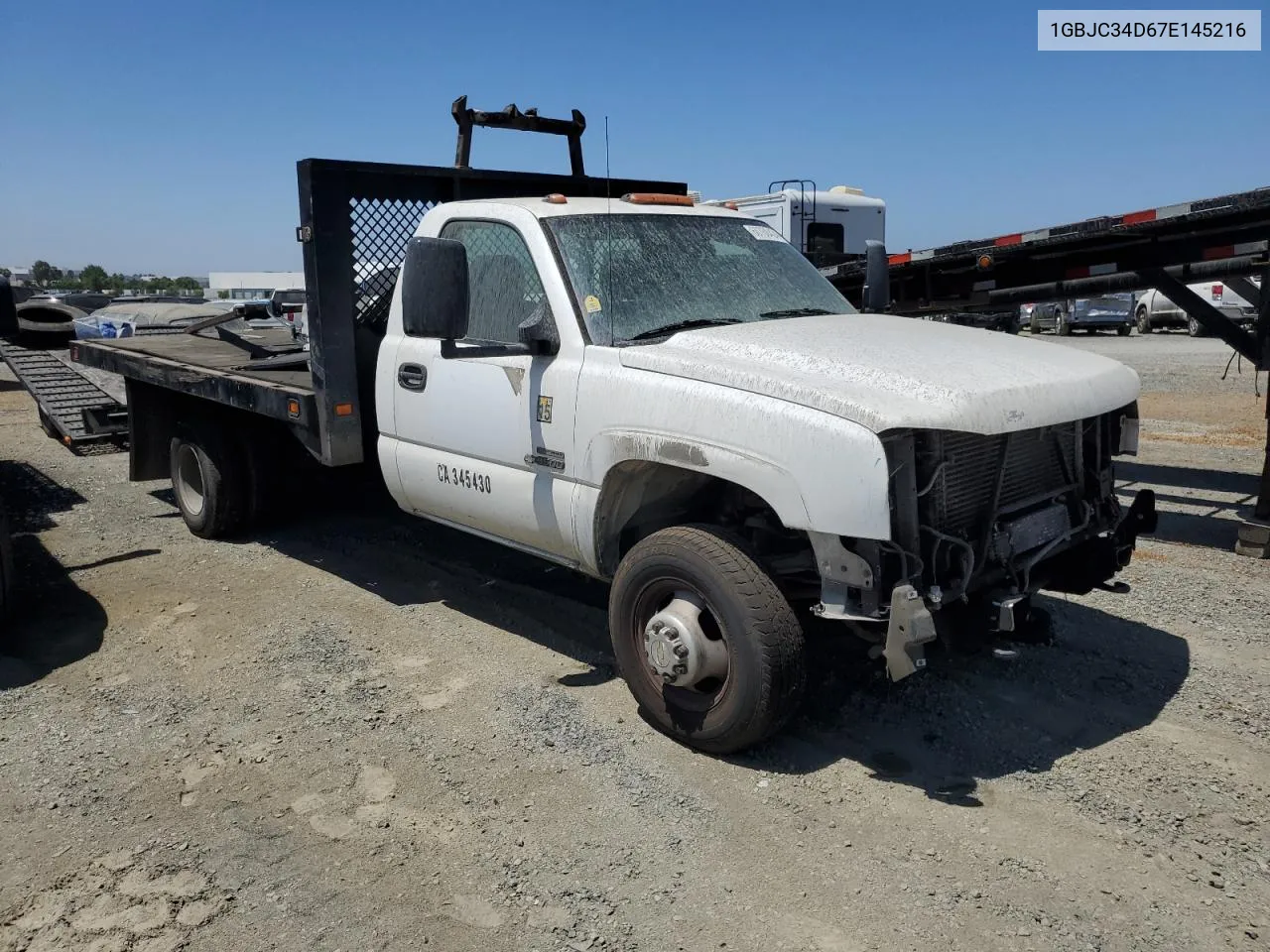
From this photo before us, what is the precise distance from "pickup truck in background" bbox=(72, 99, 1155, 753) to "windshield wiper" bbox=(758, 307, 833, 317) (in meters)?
0.01

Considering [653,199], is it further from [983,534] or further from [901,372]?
[983,534]

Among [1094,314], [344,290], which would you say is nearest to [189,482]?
[344,290]

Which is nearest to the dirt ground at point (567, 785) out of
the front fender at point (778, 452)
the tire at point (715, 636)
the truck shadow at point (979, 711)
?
the truck shadow at point (979, 711)

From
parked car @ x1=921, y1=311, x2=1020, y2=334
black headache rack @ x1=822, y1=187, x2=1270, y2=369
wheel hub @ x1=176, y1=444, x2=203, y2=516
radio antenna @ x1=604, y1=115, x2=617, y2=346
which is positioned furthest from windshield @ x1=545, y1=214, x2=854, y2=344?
parked car @ x1=921, y1=311, x2=1020, y2=334

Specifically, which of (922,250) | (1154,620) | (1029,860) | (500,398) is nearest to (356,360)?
(500,398)

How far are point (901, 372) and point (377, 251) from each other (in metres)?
3.41

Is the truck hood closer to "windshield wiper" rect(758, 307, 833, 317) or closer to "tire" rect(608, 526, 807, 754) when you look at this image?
"windshield wiper" rect(758, 307, 833, 317)

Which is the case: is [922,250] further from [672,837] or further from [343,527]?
[672,837]

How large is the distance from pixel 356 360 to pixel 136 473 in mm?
3164

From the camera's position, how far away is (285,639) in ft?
17.9

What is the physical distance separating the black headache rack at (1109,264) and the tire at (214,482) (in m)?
5.48

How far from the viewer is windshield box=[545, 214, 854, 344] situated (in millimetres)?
4582

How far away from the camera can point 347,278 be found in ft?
18.8

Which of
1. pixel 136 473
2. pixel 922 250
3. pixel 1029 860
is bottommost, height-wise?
pixel 1029 860
